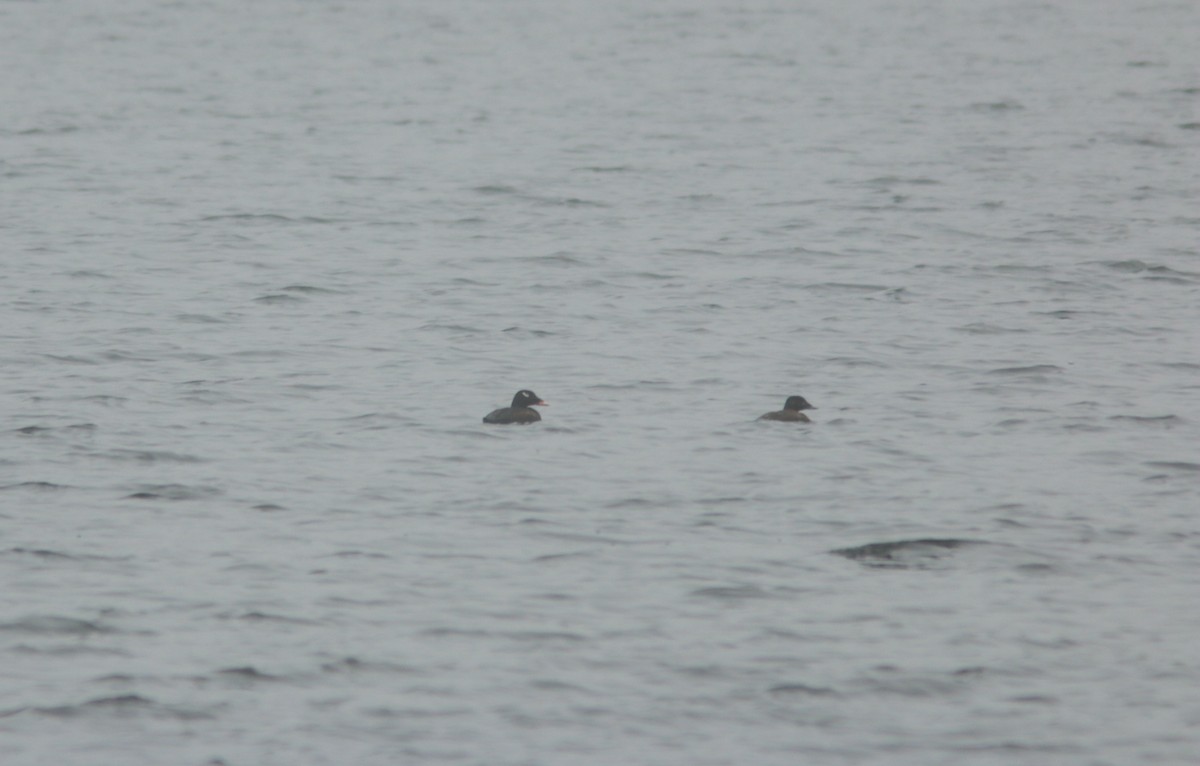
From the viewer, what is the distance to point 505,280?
1142 inches

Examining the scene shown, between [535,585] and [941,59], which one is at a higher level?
[941,59]

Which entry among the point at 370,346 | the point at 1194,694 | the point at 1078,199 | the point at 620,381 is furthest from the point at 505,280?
the point at 1194,694

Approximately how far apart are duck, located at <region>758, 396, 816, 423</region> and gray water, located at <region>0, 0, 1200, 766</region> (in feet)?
0.58

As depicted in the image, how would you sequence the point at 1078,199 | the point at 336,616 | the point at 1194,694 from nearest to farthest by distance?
the point at 1194,694
the point at 336,616
the point at 1078,199

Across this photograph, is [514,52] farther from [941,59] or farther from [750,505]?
[750,505]

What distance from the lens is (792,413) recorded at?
19.8 m

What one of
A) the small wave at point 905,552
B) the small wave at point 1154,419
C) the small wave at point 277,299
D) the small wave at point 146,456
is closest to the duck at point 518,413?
the small wave at point 146,456

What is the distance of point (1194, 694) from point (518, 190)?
26.2 meters

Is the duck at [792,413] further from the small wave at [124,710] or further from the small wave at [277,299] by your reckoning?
the small wave at [277,299]

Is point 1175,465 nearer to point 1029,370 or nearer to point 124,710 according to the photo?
point 1029,370

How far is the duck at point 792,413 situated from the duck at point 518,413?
2225mm

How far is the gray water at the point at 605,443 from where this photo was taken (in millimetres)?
12852

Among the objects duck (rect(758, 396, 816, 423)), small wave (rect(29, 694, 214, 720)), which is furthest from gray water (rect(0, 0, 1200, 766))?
duck (rect(758, 396, 816, 423))

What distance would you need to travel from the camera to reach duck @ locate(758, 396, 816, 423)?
777 inches
